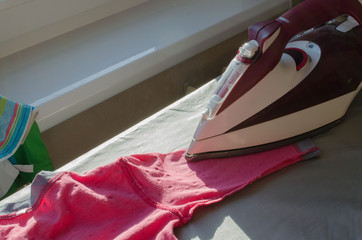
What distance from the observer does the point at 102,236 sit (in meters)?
0.59

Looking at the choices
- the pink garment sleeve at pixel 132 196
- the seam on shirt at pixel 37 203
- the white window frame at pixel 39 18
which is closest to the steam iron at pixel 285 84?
the pink garment sleeve at pixel 132 196

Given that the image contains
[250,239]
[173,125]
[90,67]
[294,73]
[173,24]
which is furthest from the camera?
[173,24]

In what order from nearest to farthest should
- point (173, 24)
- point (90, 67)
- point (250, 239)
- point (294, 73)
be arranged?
1. point (250, 239)
2. point (294, 73)
3. point (90, 67)
4. point (173, 24)

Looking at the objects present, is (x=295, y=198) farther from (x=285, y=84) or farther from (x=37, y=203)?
(x=37, y=203)

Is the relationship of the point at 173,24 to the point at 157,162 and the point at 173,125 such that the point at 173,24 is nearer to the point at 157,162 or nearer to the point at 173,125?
the point at 173,125

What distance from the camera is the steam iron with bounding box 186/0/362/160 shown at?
0.68 m

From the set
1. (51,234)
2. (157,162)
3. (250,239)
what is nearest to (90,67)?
(157,162)

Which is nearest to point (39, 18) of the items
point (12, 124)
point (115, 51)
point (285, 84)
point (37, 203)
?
point (115, 51)

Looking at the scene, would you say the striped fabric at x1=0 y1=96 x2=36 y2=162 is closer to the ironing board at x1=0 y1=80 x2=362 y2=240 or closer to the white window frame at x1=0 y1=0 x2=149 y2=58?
the ironing board at x1=0 y1=80 x2=362 y2=240

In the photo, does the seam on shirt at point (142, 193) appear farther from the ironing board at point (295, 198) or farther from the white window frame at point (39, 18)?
the white window frame at point (39, 18)

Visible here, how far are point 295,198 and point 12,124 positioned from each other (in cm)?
62

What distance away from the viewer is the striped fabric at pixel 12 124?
0.82 m

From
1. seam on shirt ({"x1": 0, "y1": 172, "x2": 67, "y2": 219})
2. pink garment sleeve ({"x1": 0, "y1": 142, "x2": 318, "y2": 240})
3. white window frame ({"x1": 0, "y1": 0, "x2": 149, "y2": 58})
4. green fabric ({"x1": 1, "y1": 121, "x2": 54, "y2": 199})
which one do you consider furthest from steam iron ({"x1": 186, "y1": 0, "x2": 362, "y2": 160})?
white window frame ({"x1": 0, "y1": 0, "x2": 149, "y2": 58})

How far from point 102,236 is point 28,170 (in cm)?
38
